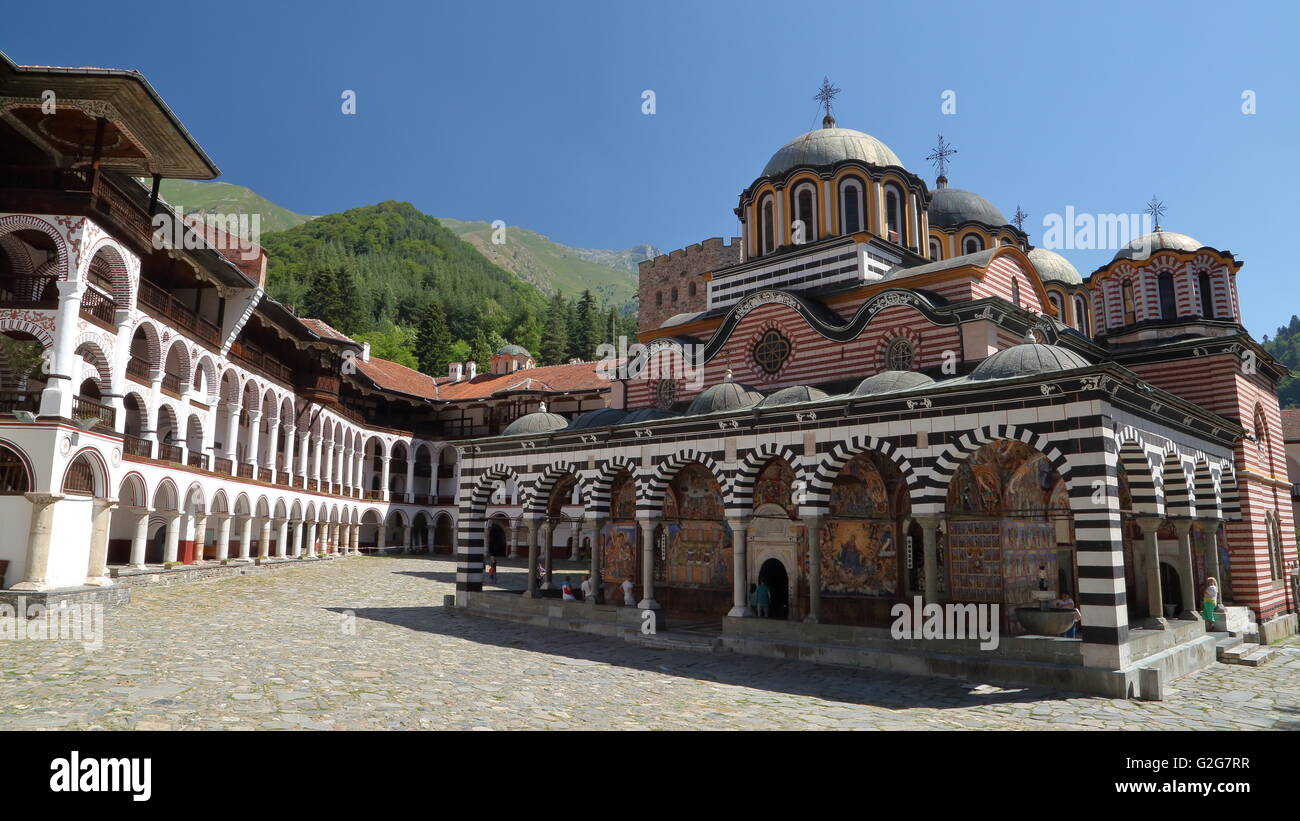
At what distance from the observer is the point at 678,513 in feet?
61.9

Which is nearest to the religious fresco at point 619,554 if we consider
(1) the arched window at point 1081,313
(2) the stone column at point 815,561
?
(2) the stone column at point 815,561

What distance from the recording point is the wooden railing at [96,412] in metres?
18.8

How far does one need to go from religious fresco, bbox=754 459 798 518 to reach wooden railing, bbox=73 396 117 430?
14.7m

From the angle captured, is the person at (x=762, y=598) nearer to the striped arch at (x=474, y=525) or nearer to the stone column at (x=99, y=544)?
the striped arch at (x=474, y=525)

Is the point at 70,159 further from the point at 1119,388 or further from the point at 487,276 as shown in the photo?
the point at 487,276

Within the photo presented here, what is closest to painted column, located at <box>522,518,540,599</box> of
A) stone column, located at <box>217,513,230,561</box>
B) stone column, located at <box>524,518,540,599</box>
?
stone column, located at <box>524,518,540,599</box>

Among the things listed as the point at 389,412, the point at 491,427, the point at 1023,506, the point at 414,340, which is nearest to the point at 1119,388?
the point at 1023,506

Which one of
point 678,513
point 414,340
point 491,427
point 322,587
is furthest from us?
point 414,340

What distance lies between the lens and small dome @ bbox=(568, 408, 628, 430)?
18.5 m

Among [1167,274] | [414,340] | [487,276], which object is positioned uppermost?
[487,276]

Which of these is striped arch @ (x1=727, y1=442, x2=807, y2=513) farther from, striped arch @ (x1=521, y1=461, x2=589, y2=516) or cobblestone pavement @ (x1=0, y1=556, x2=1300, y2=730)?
striped arch @ (x1=521, y1=461, x2=589, y2=516)
